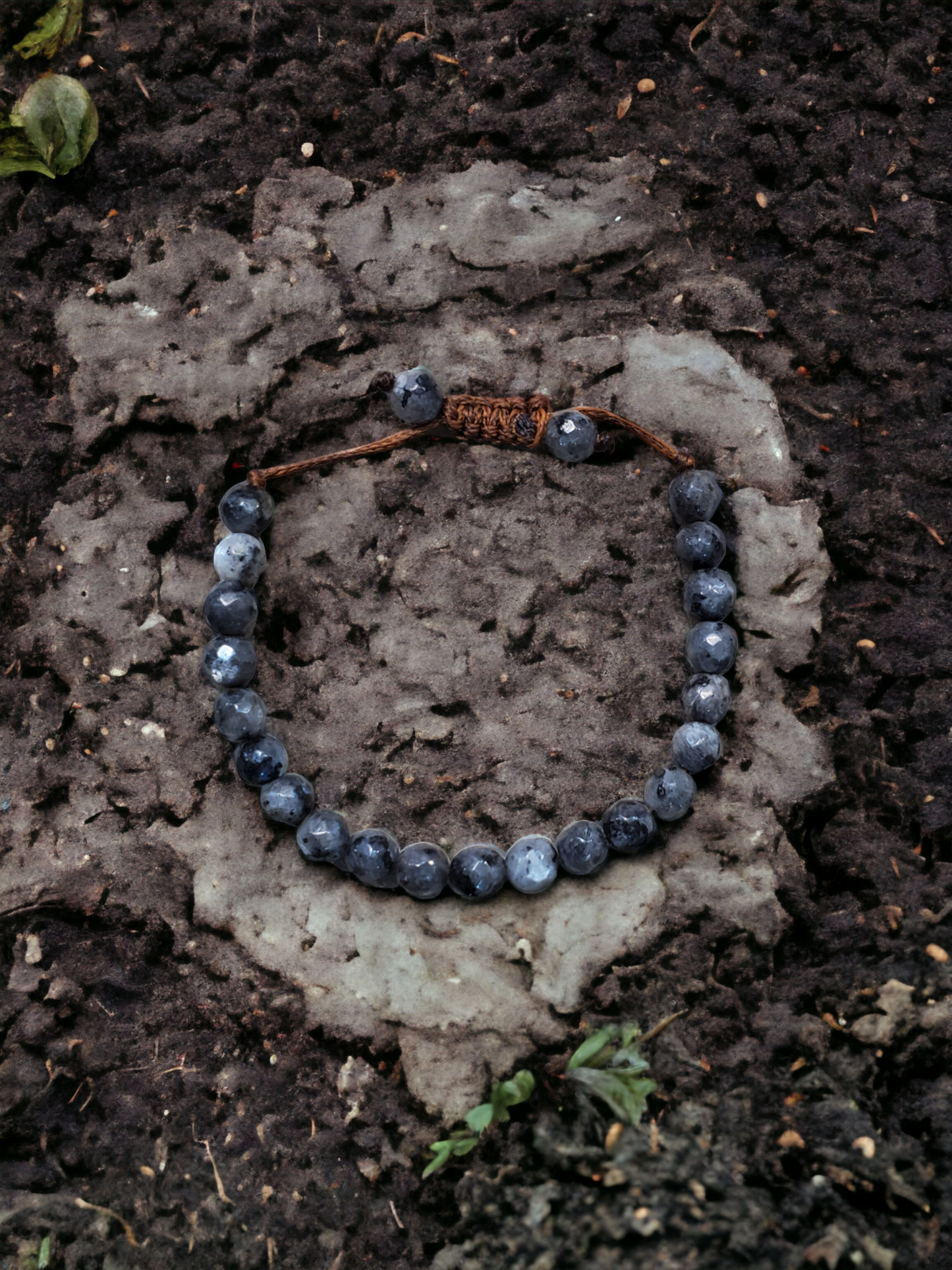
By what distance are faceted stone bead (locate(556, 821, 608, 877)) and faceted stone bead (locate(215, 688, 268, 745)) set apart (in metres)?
1.01

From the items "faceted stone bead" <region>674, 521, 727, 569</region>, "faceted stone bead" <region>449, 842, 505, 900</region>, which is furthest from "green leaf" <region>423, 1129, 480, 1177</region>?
"faceted stone bead" <region>674, 521, 727, 569</region>

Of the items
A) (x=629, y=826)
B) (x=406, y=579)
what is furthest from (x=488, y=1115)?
(x=406, y=579)

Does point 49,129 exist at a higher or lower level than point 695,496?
higher

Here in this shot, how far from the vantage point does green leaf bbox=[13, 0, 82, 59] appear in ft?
11.1

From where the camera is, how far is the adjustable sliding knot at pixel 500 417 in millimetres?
3209

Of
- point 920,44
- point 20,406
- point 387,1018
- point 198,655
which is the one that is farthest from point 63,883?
point 920,44

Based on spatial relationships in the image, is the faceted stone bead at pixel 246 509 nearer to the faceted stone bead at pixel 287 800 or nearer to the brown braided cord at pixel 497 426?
the brown braided cord at pixel 497 426

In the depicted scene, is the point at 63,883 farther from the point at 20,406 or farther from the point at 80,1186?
the point at 20,406

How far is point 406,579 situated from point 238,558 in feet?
1.75

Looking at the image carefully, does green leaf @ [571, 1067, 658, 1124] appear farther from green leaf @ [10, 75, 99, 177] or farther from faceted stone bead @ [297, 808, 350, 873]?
green leaf @ [10, 75, 99, 177]

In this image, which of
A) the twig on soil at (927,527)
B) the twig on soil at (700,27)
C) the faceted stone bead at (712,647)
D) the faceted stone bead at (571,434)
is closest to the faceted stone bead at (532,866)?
the faceted stone bead at (712,647)

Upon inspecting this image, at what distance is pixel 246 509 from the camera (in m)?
3.21

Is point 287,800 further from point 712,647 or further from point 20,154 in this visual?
point 20,154

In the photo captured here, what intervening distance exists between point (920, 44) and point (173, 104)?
250cm
